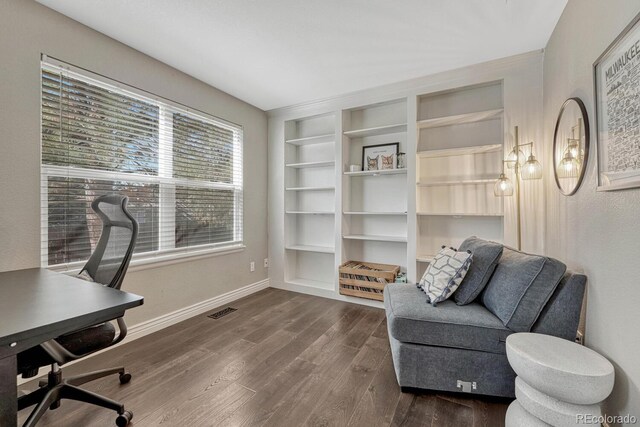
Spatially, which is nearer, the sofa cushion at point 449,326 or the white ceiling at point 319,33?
the sofa cushion at point 449,326

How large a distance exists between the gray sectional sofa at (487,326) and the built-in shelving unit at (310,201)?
6.46ft

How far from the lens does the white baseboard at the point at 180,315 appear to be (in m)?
2.30

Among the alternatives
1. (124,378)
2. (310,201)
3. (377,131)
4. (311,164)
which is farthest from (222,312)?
(377,131)

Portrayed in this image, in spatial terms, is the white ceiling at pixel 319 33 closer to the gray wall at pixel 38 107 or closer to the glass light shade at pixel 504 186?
the gray wall at pixel 38 107

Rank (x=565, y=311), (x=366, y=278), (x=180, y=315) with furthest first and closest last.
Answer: (x=366, y=278)
(x=180, y=315)
(x=565, y=311)

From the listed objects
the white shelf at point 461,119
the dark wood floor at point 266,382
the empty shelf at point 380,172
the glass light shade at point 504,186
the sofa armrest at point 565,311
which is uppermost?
the white shelf at point 461,119

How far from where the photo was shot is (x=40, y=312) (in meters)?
0.95

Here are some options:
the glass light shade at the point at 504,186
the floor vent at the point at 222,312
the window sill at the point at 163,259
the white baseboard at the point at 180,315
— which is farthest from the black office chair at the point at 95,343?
the glass light shade at the point at 504,186

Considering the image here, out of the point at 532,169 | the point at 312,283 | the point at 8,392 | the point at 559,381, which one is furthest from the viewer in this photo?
the point at 312,283

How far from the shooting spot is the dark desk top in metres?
0.82

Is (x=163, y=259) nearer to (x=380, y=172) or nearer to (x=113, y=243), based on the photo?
(x=113, y=243)

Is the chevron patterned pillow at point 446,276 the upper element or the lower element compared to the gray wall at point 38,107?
lower

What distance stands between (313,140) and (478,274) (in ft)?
8.57

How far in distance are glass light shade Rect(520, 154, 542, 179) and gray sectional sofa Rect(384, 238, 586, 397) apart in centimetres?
80
